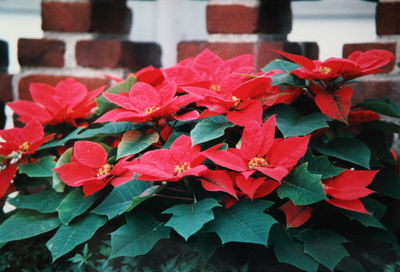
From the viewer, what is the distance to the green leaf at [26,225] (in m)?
0.62

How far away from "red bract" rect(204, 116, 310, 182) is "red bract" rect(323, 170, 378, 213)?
0.24ft

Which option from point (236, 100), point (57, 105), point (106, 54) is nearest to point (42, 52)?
point (106, 54)

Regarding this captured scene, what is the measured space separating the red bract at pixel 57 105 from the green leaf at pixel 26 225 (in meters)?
0.21

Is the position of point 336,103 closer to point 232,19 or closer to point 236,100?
point 236,100

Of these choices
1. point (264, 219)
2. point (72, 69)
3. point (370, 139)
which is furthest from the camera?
point (72, 69)

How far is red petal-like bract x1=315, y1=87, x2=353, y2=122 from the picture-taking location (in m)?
0.66

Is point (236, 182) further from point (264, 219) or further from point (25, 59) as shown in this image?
point (25, 59)

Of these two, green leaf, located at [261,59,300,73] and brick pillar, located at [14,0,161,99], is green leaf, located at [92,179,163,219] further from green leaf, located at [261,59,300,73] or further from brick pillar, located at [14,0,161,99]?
brick pillar, located at [14,0,161,99]

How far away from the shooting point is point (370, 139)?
78 cm

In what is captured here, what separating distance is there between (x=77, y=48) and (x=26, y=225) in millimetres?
545

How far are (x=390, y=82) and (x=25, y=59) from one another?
93 cm

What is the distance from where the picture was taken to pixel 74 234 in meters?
0.60

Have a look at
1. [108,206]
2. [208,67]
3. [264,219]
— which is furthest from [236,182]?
[208,67]

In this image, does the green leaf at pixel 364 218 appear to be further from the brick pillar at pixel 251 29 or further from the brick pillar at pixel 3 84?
the brick pillar at pixel 3 84
